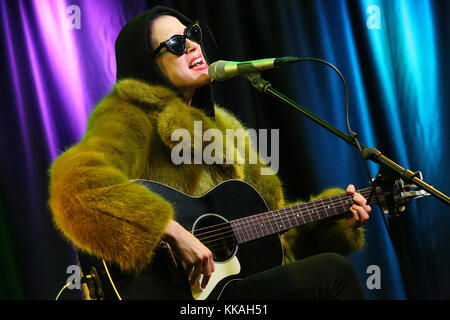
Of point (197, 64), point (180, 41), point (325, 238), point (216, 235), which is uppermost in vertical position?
point (180, 41)

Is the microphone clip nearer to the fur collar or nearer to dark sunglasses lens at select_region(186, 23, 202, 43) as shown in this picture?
the fur collar

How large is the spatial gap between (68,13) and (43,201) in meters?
0.97

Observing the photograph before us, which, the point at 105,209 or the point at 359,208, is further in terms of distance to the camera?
the point at 359,208

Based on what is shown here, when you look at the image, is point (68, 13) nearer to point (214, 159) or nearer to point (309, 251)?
point (214, 159)

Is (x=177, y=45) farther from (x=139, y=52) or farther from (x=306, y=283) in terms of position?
(x=306, y=283)

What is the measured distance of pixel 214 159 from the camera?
1.82 m

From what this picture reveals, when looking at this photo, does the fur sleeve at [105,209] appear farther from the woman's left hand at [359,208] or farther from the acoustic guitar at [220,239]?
the woman's left hand at [359,208]

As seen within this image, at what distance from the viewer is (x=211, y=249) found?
5.04ft

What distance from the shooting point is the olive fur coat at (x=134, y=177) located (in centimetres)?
137

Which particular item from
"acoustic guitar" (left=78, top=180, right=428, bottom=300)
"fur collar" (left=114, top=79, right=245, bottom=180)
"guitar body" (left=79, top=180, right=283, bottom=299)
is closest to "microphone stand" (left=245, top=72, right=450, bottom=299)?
"acoustic guitar" (left=78, top=180, right=428, bottom=300)

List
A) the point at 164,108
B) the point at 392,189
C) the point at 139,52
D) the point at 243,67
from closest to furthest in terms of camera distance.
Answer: the point at 392,189 → the point at 243,67 → the point at 164,108 → the point at 139,52

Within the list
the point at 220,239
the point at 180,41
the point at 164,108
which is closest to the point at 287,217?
the point at 220,239

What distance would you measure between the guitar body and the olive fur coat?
0.05 metres

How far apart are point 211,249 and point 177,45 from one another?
34.7 inches
